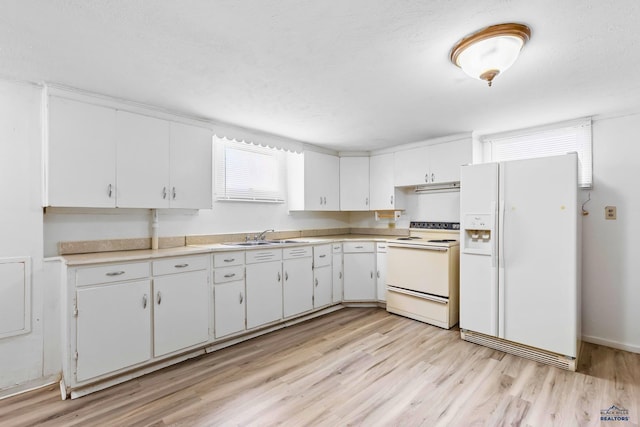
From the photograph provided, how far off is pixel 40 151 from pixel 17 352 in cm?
151

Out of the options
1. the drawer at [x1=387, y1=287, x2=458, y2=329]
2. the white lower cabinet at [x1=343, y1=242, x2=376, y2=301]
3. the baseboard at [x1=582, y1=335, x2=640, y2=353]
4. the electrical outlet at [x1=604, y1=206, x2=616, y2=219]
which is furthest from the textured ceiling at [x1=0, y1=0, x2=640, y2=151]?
the baseboard at [x1=582, y1=335, x2=640, y2=353]

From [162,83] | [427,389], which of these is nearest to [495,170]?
[427,389]

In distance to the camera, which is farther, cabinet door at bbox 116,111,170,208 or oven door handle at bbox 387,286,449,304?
oven door handle at bbox 387,286,449,304

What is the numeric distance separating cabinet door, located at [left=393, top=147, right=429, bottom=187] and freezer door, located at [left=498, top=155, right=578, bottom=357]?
1270 mm

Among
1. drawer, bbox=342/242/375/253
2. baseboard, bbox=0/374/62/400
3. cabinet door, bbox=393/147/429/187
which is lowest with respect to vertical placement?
baseboard, bbox=0/374/62/400

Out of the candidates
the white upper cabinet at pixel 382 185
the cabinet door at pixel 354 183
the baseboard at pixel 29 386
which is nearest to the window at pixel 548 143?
the white upper cabinet at pixel 382 185

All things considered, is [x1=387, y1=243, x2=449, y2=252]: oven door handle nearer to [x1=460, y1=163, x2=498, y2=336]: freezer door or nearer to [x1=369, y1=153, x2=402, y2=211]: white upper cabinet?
[x1=460, y1=163, x2=498, y2=336]: freezer door

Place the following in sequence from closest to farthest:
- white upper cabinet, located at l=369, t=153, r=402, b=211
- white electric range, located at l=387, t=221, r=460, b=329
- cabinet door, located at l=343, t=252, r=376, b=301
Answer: white electric range, located at l=387, t=221, r=460, b=329 < cabinet door, located at l=343, t=252, r=376, b=301 < white upper cabinet, located at l=369, t=153, r=402, b=211

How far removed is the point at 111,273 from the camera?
7.34 feet

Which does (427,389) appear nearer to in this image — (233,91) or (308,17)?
(308,17)

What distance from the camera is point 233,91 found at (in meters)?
2.41

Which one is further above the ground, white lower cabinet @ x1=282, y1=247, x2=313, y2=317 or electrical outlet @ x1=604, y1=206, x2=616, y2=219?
electrical outlet @ x1=604, y1=206, x2=616, y2=219

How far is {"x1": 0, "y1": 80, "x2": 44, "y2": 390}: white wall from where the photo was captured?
2.18 metres

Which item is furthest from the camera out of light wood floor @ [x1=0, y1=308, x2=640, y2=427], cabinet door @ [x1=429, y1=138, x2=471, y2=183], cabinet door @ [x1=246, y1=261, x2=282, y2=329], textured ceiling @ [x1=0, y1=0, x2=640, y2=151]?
cabinet door @ [x1=429, y1=138, x2=471, y2=183]
